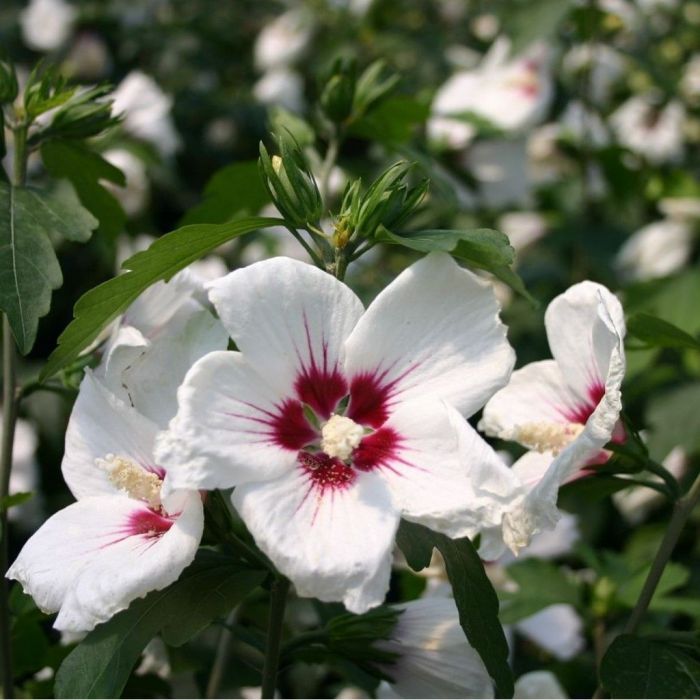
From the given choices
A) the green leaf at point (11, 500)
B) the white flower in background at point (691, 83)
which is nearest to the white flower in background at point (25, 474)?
the green leaf at point (11, 500)

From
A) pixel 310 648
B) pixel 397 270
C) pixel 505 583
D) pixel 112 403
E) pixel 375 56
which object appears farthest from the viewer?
pixel 375 56

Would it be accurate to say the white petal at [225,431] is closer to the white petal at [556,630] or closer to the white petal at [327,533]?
the white petal at [327,533]

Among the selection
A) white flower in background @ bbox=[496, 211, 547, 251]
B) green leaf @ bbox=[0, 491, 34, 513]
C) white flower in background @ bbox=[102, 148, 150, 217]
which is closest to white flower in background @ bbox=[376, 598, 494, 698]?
green leaf @ bbox=[0, 491, 34, 513]

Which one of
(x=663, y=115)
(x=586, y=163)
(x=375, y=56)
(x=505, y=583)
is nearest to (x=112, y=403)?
(x=505, y=583)

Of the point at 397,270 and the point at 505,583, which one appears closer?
the point at 505,583

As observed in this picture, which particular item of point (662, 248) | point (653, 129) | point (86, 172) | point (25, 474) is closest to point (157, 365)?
point (86, 172)

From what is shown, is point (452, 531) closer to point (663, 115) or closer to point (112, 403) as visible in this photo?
point (112, 403)
